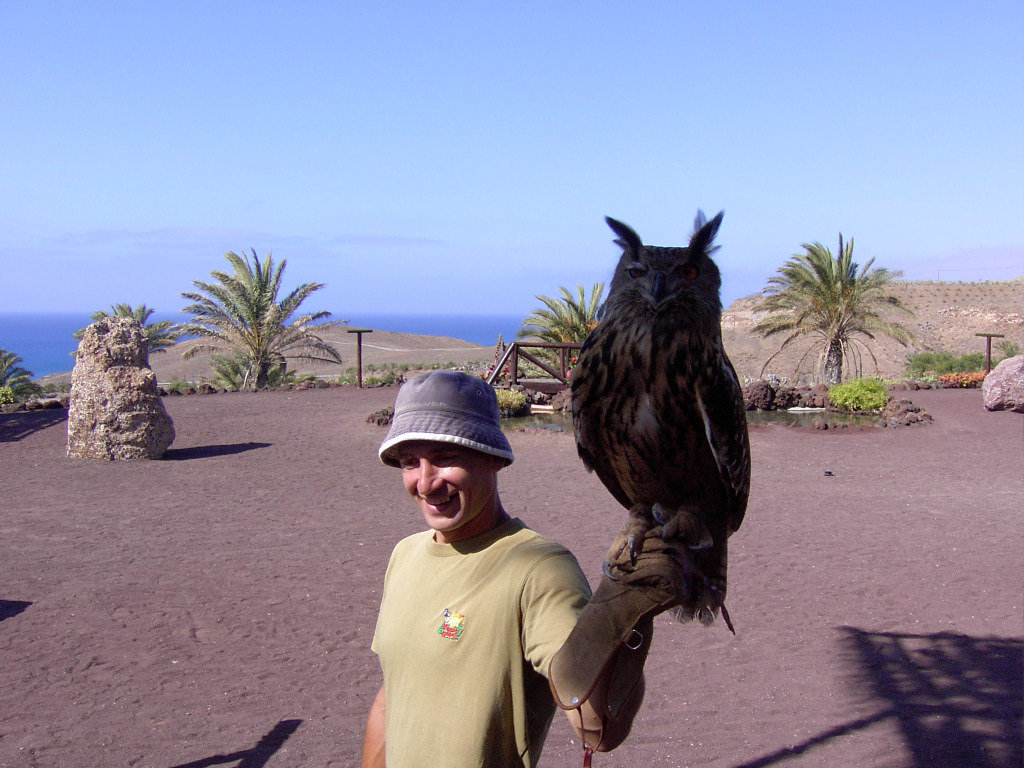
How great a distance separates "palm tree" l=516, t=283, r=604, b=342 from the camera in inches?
1104

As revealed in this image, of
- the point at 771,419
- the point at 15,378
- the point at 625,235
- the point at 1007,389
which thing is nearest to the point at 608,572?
the point at 625,235

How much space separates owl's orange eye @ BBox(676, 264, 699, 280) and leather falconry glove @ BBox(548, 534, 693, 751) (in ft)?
3.54

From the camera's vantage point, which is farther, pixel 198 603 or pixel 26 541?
pixel 26 541

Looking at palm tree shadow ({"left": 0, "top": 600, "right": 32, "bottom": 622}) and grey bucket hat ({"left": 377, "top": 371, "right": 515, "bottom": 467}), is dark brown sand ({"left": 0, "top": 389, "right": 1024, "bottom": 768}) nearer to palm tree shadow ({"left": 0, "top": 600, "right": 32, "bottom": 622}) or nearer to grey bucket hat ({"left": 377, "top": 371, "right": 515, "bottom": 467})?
palm tree shadow ({"left": 0, "top": 600, "right": 32, "bottom": 622})

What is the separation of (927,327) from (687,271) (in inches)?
2621

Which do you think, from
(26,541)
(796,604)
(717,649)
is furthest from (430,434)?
(26,541)

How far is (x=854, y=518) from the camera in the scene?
39.6ft

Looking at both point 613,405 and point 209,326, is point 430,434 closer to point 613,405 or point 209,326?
point 613,405

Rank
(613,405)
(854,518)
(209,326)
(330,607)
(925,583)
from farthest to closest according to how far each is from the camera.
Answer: (209,326)
(854,518)
(925,583)
(330,607)
(613,405)

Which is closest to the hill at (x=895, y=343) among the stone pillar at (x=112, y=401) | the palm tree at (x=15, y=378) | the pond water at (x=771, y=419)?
the palm tree at (x=15, y=378)

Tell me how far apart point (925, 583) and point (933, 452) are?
31.4 feet

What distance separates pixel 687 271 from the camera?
2.96 metres

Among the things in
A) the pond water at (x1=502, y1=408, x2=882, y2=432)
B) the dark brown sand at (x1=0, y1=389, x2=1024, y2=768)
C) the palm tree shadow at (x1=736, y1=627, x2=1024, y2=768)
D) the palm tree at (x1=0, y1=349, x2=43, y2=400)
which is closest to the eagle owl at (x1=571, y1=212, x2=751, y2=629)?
the dark brown sand at (x1=0, y1=389, x2=1024, y2=768)

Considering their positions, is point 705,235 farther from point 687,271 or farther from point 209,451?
point 209,451
